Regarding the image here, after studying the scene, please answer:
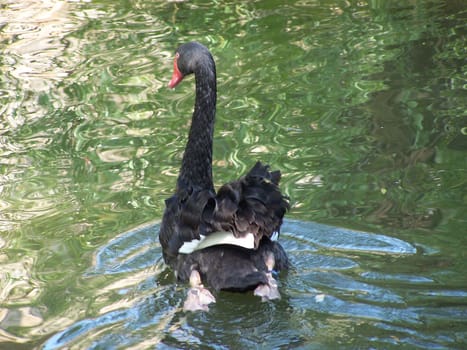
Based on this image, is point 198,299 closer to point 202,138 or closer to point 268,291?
point 268,291

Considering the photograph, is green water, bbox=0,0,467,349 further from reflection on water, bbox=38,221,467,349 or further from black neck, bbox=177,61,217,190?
black neck, bbox=177,61,217,190

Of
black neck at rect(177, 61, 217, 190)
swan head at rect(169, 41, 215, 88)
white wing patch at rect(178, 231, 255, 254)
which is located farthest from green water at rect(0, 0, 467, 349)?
swan head at rect(169, 41, 215, 88)

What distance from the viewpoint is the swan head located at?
5996 millimetres

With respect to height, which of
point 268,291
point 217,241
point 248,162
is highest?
point 217,241

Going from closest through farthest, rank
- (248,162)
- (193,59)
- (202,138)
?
1. (202,138)
2. (193,59)
3. (248,162)

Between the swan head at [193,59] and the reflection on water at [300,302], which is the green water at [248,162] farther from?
the swan head at [193,59]

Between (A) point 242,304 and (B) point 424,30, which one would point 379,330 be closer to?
(A) point 242,304

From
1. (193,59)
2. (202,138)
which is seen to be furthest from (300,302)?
(193,59)

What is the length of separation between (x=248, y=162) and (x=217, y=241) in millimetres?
2103

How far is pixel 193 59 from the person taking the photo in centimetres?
607

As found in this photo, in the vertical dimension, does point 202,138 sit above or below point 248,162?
above

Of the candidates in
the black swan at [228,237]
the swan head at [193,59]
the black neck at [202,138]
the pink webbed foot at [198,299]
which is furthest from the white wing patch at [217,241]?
the swan head at [193,59]

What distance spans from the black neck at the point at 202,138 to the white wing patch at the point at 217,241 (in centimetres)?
76

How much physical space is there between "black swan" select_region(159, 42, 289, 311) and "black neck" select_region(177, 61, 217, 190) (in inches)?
8.9
